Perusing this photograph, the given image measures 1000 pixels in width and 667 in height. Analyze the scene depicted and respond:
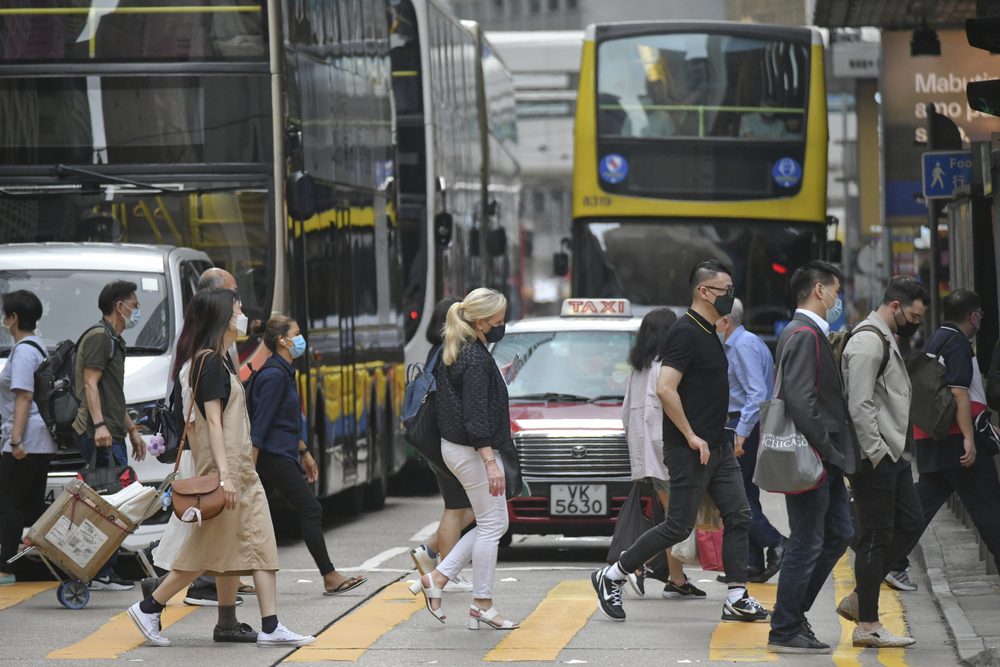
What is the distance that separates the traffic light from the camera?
755cm

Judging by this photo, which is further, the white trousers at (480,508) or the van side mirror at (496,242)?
the van side mirror at (496,242)

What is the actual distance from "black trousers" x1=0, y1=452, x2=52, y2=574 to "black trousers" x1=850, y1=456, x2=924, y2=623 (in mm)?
5076

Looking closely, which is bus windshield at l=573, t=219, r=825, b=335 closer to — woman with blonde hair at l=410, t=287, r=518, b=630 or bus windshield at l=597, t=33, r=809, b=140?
bus windshield at l=597, t=33, r=809, b=140

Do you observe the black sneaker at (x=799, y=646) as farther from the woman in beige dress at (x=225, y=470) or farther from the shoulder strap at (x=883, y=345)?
the woman in beige dress at (x=225, y=470)

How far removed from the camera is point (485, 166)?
931 inches

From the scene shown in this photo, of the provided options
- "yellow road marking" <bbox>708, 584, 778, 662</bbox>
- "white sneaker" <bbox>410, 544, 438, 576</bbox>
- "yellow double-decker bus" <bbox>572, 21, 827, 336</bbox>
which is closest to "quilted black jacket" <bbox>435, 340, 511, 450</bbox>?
"white sneaker" <bbox>410, 544, 438, 576</bbox>

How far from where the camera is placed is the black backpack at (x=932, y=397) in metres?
9.23

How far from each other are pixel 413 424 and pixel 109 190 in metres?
4.58

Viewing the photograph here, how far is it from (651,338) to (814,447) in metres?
2.34

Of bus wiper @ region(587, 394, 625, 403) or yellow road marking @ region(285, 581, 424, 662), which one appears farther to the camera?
bus wiper @ region(587, 394, 625, 403)

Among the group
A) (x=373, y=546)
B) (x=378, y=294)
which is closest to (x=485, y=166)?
(x=378, y=294)

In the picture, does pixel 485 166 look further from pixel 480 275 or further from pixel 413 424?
pixel 413 424

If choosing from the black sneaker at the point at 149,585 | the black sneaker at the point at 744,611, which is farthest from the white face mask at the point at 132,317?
the black sneaker at the point at 744,611

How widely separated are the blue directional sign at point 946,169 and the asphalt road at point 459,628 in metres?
3.59
